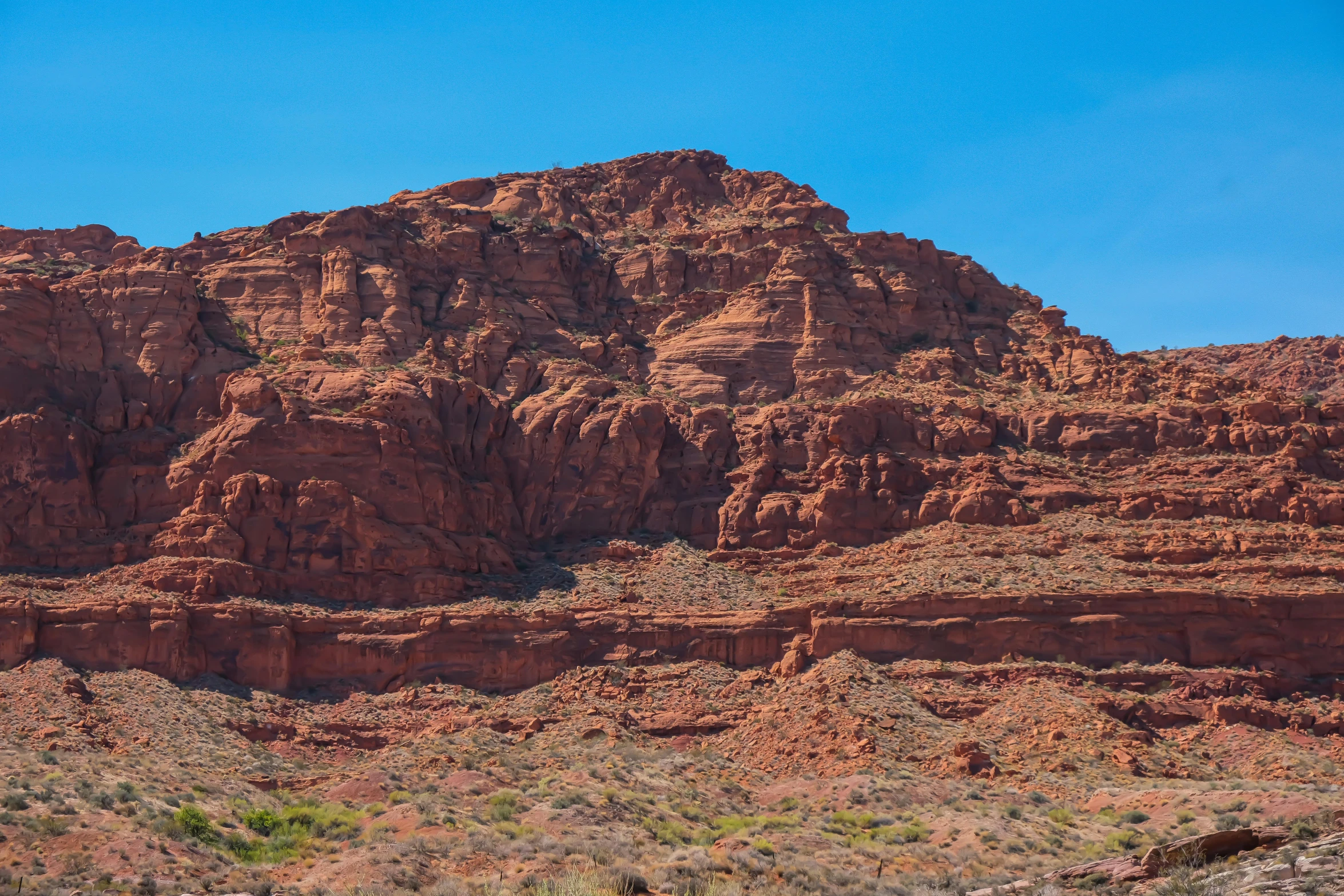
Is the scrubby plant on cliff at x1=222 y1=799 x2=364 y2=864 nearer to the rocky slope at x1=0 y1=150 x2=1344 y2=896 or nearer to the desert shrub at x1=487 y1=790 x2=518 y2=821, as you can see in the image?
the rocky slope at x1=0 y1=150 x2=1344 y2=896

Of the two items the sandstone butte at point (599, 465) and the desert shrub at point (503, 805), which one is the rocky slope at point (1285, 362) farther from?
the desert shrub at point (503, 805)

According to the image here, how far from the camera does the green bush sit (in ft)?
124

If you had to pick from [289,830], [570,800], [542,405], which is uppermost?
[542,405]

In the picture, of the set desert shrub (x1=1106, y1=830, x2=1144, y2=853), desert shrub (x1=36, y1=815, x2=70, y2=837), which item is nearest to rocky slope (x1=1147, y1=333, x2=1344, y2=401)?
desert shrub (x1=1106, y1=830, x2=1144, y2=853)

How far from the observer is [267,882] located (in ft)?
113

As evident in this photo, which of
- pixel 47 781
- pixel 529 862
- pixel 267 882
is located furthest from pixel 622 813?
pixel 47 781

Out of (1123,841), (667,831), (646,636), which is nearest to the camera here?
(1123,841)

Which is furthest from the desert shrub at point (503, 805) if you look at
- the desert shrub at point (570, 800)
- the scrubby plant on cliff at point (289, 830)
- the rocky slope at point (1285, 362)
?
the rocky slope at point (1285, 362)

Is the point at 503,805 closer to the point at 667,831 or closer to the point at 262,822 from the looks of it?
the point at 667,831

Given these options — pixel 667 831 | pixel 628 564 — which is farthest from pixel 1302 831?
pixel 628 564

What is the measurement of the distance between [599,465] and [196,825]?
3563 centimetres

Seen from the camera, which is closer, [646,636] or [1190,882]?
[1190,882]

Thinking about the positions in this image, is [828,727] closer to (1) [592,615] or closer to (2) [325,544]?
(1) [592,615]

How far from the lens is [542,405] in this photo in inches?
2936
